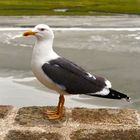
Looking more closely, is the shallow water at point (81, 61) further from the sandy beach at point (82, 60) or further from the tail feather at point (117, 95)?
the tail feather at point (117, 95)

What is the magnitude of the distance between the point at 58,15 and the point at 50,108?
816 cm

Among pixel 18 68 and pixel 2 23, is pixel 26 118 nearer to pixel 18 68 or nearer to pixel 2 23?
pixel 18 68

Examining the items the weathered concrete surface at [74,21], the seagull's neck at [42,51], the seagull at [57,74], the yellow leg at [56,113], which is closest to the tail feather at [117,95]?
the seagull at [57,74]

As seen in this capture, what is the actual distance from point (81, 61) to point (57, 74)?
3887mm

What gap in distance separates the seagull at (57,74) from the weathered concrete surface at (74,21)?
6666 mm

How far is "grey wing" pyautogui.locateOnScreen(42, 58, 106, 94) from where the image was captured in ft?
8.52

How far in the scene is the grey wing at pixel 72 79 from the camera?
260 cm

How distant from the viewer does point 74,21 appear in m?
9.93

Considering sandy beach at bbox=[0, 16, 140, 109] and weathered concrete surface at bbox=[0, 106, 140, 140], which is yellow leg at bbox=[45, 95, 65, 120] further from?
sandy beach at bbox=[0, 16, 140, 109]

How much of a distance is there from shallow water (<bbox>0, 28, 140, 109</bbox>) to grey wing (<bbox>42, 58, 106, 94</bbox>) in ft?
6.69

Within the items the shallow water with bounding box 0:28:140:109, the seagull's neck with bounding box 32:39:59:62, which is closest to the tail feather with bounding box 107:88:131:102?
the seagull's neck with bounding box 32:39:59:62

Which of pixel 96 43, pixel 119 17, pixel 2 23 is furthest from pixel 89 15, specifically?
pixel 96 43

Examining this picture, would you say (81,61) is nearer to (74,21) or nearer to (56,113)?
(74,21)

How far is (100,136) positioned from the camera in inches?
90.7
